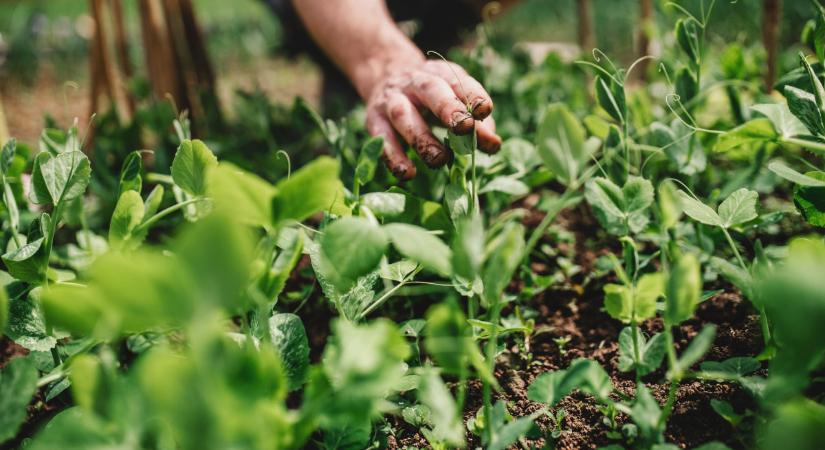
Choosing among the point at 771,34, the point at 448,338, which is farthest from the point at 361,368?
the point at 771,34

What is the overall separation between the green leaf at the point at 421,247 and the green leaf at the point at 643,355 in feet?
0.71

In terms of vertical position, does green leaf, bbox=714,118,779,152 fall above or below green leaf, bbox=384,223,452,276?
below

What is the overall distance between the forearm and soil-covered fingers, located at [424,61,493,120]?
0.20m

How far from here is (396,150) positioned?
879 millimetres

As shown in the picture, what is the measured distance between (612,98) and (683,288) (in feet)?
1.16

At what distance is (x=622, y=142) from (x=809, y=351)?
1.25 feet

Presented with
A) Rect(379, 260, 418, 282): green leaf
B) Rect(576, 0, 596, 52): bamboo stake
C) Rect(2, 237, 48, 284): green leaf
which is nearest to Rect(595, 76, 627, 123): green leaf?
Rect(379, 260, 418, 282): green leaf

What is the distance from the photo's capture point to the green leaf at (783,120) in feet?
2.28

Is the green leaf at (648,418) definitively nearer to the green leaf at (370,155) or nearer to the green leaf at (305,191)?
the green leaf at (305,191)

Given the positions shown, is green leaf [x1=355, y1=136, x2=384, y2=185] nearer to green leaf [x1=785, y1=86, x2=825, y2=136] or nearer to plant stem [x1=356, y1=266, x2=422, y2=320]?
plant stem [x1=356, y1=266, x2=422, y2=320]

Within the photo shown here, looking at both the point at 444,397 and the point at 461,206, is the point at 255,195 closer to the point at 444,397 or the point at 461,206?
the point at 444,397

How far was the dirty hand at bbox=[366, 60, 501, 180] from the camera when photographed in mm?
756

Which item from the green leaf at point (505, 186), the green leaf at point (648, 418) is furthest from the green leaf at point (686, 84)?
the green leaf at point (648, 418)

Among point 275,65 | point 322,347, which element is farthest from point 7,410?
point 275,65
